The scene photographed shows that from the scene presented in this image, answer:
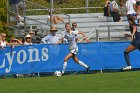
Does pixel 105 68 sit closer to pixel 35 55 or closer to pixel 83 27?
pixel 35 55

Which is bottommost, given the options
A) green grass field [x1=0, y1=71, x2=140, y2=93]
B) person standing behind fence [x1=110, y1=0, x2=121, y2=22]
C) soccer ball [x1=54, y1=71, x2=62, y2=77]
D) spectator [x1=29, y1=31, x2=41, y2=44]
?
soccer ball [x1=54, y1=71, x2=62, y2=77]

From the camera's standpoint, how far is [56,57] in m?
21.4

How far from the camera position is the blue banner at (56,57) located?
20594mm

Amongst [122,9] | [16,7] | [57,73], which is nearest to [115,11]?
[122,9]

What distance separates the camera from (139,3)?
25.4 m

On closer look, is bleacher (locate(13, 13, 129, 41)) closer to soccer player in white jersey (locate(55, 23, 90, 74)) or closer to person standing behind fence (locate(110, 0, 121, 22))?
person standing behind fence (locate(110, 0, 121, 22))

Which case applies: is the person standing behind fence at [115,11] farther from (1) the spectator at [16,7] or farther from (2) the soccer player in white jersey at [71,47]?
(2) the soccer player in white jersey at [71,47]

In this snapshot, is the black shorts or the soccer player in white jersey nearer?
the black shorts

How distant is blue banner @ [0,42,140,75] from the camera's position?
20.6 metres

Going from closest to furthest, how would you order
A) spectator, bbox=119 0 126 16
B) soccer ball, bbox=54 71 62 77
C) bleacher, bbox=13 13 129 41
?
1. soccer ball, bbox=54 71 62 77
2. bleacher, bbox=13 13 129 41
3. spectator, bbox=119 0 126 16

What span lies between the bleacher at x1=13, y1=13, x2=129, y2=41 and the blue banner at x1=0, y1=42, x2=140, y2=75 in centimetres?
303

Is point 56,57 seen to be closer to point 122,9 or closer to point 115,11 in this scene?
point 115,11

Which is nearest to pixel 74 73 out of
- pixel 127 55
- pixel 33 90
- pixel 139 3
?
pixel 127 55

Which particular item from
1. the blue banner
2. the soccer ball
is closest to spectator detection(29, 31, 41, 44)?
the blue banner
